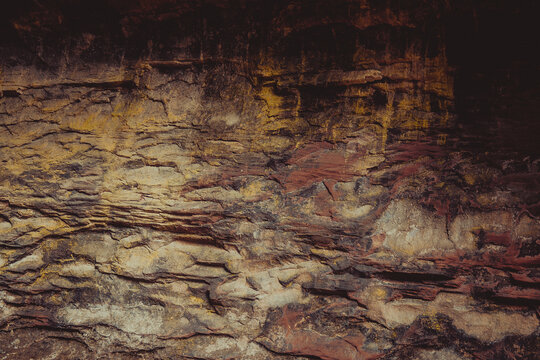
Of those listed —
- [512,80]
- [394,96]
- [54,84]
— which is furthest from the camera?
[54,84]

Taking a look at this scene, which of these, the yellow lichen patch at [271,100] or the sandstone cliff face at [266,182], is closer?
the sandstone cliff face at [266,182]

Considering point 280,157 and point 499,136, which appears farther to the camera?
point 280,157

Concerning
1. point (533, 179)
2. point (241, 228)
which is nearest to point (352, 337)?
point (241, 228)

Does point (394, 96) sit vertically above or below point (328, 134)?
above

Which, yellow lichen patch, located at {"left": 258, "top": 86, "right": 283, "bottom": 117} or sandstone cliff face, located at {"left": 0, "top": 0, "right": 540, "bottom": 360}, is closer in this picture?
sandstone cliff face, located at {"left": 0, "top": 0, "right": 540, "bottom": 360}

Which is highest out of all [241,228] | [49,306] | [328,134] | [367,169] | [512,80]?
[512,80]

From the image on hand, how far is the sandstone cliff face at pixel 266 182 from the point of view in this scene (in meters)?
2.00

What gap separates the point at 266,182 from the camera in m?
2.17

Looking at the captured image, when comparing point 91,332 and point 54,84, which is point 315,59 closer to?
point 54,84

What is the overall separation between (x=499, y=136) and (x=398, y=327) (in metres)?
1.51

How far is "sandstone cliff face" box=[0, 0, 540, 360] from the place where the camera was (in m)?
2.00

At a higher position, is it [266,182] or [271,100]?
[271,100]

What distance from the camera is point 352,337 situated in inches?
79.9

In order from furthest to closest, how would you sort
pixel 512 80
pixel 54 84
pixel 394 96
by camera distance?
pixel 54 84 < pixel 394 96 < pixel 512 80
